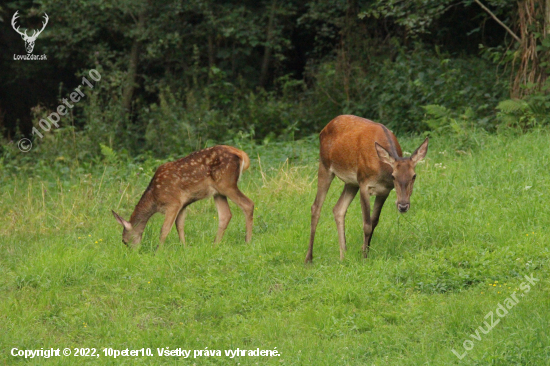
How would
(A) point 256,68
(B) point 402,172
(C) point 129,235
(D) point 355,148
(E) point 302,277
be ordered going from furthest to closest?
(A) point 256,68, (C) point 129,235, (D) point 355,148, (E) point 302,277, (B) point 402,172

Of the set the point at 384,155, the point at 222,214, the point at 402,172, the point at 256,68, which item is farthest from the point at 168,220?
the point at 256,68

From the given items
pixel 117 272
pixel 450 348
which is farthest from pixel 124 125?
pixel 450 348

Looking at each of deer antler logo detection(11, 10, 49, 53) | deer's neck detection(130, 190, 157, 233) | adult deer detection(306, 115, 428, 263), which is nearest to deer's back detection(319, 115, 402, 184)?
adult deer detection(306, 115, 428, 263)

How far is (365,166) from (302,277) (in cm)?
132

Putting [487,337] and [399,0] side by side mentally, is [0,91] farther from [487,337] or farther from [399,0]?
[487,337]

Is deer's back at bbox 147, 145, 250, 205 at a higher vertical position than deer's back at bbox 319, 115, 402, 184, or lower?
lower

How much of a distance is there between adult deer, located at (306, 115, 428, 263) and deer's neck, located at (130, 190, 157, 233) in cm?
215

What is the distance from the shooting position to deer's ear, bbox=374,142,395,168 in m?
7.47

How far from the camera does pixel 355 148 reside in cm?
813

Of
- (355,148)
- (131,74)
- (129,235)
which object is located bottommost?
(129,235)

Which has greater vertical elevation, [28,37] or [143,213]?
[28,37]

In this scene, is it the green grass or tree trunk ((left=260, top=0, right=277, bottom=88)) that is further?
tree trunk ((left=260, top=0, right=277, bottom=88))

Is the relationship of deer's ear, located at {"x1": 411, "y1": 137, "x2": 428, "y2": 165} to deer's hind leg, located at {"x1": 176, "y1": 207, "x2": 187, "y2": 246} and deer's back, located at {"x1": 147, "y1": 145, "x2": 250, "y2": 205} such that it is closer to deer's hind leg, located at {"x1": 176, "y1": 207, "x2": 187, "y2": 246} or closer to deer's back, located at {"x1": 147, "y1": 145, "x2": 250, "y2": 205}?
deer's back, located at {"x1": 147, "y1": 145, "x2": 250, "y2": 205}

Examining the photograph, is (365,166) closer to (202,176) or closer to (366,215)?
(366,215)
